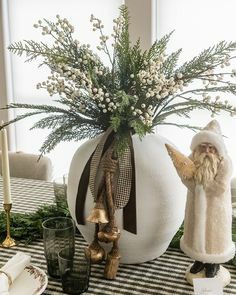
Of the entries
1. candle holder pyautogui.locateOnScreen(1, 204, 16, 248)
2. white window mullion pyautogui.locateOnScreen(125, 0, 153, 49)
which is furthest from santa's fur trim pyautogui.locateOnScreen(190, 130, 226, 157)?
white window mullion pyautogui.locateOnScreen(125, 0, 153, 49)

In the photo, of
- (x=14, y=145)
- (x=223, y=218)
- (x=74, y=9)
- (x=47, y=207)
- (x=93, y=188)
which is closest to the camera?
(x=223, y=218)

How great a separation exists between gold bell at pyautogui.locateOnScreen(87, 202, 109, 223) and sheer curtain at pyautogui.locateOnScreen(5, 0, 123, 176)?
7.44 ft

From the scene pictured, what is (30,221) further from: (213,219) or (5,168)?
(213,219)

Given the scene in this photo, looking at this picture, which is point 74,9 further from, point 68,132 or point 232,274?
point 232,274

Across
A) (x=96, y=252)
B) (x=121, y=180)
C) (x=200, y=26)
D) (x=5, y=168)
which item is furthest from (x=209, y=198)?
(x=200, y=26)

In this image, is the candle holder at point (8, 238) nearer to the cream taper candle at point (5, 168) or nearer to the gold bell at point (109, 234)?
the cream taper candle at point (5, 168)

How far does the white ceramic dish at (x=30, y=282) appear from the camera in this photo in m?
1.05

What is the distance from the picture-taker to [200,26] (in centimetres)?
291

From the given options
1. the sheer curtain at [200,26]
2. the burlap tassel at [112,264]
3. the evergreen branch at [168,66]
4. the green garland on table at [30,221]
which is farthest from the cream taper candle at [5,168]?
the sheer curtain at [200,26]

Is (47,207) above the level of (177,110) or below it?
below

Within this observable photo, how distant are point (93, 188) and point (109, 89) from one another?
23cm

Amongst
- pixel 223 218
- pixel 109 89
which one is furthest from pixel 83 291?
pixel 109 89

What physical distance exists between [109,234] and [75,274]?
12 cm

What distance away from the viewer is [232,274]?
1.15m
